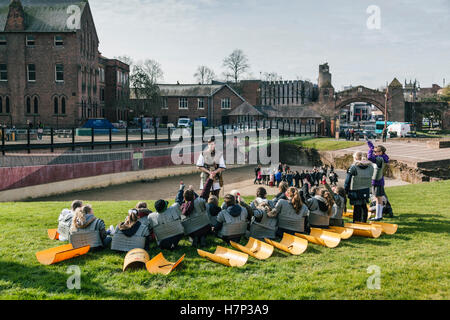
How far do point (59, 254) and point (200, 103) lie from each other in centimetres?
5667

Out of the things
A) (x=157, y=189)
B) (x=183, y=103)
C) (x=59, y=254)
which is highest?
(x=183, y=103)

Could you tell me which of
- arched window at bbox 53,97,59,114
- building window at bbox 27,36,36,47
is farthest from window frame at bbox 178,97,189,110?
building window at bbox 27,36,36,47

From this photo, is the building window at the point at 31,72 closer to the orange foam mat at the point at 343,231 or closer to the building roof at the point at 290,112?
the building roof at the point at 290,112

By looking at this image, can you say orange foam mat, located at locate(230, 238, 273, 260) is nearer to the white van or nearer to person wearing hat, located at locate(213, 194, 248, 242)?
A: person wearing hat, located at locate(213, 194, 248, 242)

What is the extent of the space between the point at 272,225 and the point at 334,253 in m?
1.47

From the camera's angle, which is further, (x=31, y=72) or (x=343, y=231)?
(x=31, y=72)

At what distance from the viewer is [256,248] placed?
7.88 metres

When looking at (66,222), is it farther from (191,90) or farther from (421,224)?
(191,90)

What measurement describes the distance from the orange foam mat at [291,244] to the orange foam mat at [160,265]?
208cm

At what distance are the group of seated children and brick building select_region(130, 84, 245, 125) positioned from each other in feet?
177

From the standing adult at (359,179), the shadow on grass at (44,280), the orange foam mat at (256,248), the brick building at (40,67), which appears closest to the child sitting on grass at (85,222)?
the shadow on grass at (44,280)

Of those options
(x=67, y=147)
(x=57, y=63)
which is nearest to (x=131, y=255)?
(x=67, y=147)

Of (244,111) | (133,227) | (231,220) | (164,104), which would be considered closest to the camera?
(133,227)

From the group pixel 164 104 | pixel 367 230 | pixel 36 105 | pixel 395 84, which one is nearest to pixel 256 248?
pixel 367 230
